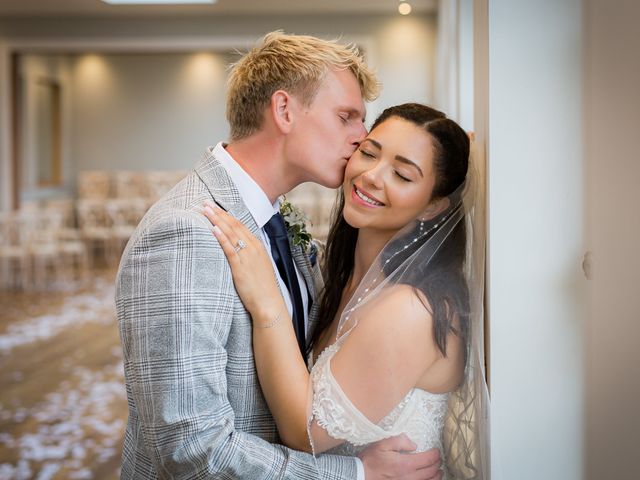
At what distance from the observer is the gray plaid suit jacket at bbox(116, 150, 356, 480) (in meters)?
1.58

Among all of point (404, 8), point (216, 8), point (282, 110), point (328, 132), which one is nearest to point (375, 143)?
point (328, 132)

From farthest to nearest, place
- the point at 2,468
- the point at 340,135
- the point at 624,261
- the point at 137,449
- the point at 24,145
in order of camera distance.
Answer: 1. the point at 24,145
2. the point at 2,468
3. the point at 340,135
4. the point at 137,449
5. the point at 624,261

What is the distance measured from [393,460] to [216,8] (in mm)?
8578

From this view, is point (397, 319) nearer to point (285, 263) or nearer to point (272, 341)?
point (272, 341)

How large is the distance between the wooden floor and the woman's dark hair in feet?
8.15

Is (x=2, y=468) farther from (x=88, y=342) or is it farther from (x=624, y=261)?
(x=624, y=261)

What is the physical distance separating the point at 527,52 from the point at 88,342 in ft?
20.4

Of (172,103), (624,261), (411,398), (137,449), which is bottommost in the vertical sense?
(137,449)

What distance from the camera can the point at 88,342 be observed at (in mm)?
7047

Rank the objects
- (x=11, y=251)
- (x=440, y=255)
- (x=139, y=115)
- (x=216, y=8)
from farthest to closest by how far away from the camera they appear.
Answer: (x=139, y=115)
(x=11, y=251)
(x=216, y=8)
(x=440, y=255)

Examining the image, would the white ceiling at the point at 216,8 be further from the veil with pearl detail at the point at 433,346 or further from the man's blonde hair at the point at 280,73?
the veil with pearl detail at the point at 433,346

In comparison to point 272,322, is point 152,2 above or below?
above

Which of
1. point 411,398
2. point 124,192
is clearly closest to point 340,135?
point 411,398

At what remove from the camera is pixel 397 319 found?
1.63m
